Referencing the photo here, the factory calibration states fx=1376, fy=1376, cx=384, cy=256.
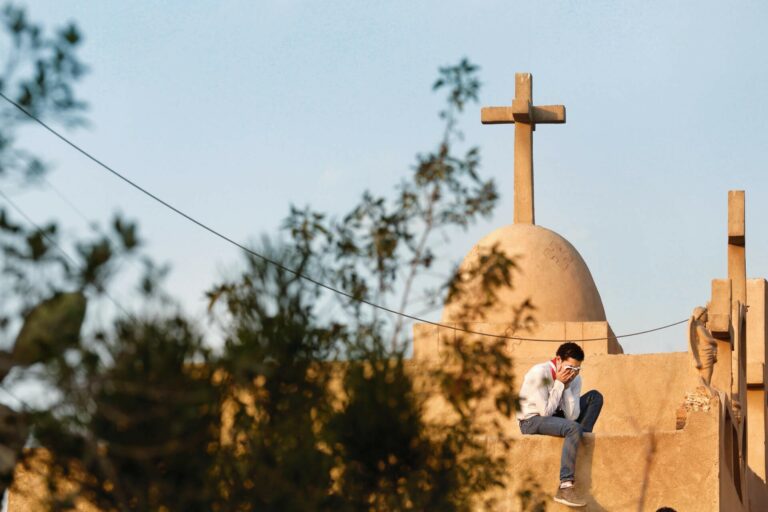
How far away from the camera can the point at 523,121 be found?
15945 millimetres

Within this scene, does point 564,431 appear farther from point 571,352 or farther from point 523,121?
point 523,121

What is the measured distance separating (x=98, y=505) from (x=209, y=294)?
1208mm

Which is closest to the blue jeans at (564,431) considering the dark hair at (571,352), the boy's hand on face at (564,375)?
the boy's hand on face at (564,375)

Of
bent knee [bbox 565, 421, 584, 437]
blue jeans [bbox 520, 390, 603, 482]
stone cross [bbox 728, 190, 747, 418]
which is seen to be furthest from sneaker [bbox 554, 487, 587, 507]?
stone cross [bbox 728, 190, 747, 418]

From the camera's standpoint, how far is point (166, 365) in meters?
5.25

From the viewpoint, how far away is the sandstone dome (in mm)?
14391

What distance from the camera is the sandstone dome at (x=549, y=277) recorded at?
1439 cm

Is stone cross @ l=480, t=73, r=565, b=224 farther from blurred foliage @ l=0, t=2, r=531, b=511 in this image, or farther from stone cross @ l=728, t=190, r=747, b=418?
blurred foliage @ l=0, t=2, r=531, b=511

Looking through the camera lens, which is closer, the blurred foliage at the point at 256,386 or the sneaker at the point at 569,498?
the blurred foliage at the point at 256,386

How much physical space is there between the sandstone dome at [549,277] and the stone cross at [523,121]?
2.08 feet

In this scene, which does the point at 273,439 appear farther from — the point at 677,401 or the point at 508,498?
the point at 677,401

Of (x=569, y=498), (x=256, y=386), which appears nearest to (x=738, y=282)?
(x=569, y=498)

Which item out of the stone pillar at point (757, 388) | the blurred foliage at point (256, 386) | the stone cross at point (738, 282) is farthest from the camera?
the stone pillar at point (757, 388)

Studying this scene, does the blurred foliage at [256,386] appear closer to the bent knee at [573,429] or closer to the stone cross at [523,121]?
the bent knee at [573,429]
